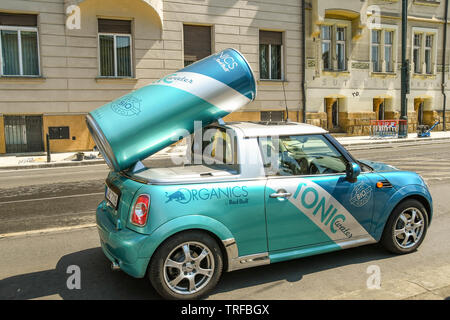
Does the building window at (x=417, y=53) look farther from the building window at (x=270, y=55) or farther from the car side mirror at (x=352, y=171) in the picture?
the car side mirror at (x=352, y=171)

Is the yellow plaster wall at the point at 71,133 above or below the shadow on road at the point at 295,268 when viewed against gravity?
above

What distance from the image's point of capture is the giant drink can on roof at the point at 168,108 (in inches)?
165

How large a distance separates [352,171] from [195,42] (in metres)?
17.4

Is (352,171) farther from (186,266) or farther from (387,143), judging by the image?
(387,143)

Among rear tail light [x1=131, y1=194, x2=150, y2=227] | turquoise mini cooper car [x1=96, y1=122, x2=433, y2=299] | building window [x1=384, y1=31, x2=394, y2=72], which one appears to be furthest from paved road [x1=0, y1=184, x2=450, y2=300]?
building window [x1=384, y1=31, x2=394, y2=72]

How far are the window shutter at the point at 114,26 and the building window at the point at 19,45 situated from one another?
2.69 m

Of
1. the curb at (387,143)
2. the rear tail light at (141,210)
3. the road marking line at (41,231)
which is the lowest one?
the road marking line at (41,231)

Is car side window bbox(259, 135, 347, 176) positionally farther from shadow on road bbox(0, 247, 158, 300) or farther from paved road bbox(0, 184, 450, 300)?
shadow on road bbox(0, 247, 158, 300)

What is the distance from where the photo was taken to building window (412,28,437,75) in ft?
91.7

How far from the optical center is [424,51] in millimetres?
28109

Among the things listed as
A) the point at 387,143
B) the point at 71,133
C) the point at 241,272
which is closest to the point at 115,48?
the point at 71,133

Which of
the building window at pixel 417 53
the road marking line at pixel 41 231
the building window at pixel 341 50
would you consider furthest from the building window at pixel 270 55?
the road marking line at pixel 41 231

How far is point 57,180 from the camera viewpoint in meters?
11.1
